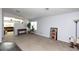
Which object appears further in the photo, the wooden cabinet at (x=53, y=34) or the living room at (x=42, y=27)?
the wooden cabinet at (x=53, y=34)

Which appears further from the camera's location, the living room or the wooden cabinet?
the wooden cabinet

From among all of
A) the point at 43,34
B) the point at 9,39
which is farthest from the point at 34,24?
the point at 9,39

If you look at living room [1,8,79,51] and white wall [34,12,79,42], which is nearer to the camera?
living room [1,8,79,51]

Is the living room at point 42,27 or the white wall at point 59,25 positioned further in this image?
the white wall at point 59,25

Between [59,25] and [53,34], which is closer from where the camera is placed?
[53,34]

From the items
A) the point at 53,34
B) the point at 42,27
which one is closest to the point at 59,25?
the point at 53,34

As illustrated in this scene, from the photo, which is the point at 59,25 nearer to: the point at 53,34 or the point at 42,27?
the point at 53,34

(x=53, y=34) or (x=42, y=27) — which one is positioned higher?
(x=42, y=27)

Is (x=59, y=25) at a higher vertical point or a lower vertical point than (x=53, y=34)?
higher

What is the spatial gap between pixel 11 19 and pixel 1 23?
18cm

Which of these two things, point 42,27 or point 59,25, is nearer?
point 42,27
